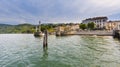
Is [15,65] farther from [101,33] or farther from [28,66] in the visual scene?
[101,33]

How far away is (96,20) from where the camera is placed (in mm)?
156000

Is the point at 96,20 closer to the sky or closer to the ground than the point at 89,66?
closer to the sky

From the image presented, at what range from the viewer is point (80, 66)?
13.8 meters

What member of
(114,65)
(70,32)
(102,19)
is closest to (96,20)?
(102,19)

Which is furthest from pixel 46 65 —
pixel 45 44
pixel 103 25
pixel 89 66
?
pixel 103 25

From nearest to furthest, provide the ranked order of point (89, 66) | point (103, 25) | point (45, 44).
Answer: point (89, 66) < point (45, 44) < point (103, 25)

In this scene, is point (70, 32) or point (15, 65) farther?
point (70, 32)

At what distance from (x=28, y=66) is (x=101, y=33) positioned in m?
82.7

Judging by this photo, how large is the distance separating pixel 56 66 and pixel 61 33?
90.5 meters

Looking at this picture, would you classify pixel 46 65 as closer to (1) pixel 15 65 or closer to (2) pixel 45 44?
(1) pixel 15 65

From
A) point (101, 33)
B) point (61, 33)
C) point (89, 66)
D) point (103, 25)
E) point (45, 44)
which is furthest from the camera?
point (103, 25)

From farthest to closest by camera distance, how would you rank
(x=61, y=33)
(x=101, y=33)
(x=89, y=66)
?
(x=61, y=33) < (x=101, y=33) < (x=89, y=66)

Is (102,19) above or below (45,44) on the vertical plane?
above

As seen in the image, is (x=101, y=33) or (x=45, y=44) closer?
(x=45, y=44)
